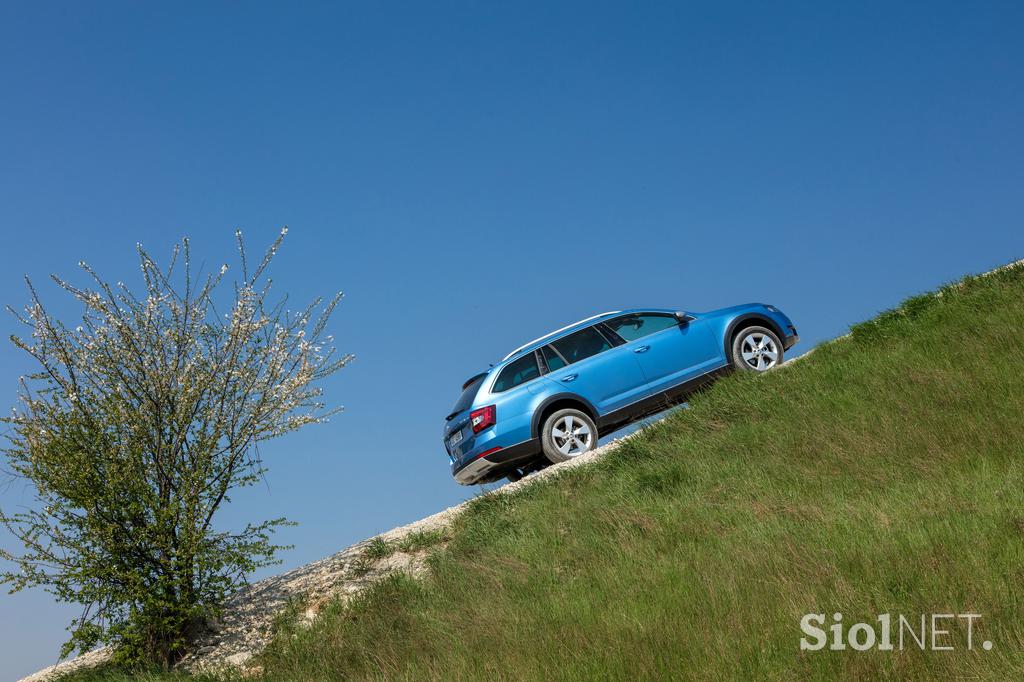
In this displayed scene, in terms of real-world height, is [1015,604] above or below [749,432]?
below

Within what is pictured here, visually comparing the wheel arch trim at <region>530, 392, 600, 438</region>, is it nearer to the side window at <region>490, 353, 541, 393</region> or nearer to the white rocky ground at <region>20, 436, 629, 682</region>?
the side window at <region>490, 353, 541, 393</region>

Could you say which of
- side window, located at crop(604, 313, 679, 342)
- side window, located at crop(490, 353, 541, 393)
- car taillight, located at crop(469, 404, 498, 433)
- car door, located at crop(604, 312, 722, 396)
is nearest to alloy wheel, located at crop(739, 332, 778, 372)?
car door, located at crop(604, 312, 722, 396)

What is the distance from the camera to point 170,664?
31.5 feet

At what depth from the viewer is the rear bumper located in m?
12.3

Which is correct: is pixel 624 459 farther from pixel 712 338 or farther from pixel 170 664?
pixel 170 664

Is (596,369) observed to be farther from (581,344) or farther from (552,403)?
(552,403)

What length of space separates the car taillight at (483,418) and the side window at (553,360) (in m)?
1.07

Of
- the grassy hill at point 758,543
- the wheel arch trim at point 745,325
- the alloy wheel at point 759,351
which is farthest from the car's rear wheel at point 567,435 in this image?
the alloy wheel at point 759,351

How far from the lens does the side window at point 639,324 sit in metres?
13.1

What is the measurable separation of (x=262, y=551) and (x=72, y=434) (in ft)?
7.73

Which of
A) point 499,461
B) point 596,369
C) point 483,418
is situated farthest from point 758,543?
point 596,369

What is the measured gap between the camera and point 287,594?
10328 millimetres

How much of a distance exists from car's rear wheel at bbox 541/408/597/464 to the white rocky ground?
2.26ft

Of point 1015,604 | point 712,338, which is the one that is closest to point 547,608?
point 1015,604
